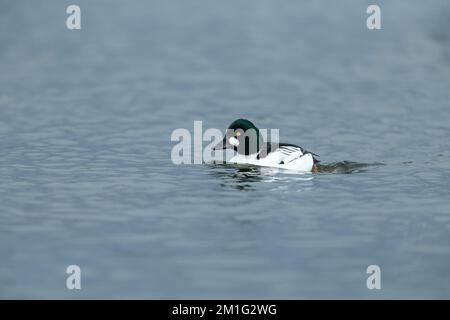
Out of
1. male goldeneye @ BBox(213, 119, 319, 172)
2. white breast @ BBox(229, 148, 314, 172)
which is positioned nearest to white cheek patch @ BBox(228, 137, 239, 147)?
male goldeneye @ BBox(213, 119, 319, 172)

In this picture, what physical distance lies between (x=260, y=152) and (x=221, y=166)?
2.33ft

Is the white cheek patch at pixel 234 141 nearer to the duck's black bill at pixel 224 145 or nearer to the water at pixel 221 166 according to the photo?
the duck's black bill at pixel 224 145

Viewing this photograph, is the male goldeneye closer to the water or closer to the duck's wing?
the duck's wing

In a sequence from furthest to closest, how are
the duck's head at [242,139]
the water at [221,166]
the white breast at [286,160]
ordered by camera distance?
the duck's head at [242,139]
the white breast at [286,160]
the water at [221,166]

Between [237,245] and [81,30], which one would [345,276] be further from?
[81,30]

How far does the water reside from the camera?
1237 centimetres

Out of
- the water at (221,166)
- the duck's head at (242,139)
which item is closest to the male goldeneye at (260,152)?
the duck's head at (242,139)

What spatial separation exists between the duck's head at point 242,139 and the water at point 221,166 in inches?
16.9

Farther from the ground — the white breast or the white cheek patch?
the white cheek patch

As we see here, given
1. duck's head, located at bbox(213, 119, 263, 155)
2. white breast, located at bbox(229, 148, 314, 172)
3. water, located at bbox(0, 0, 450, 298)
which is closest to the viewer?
water, located at bbox(0, 0, 450, 298)

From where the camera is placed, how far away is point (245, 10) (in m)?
36.7

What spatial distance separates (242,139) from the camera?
59.2ft

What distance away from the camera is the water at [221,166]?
12.4m
